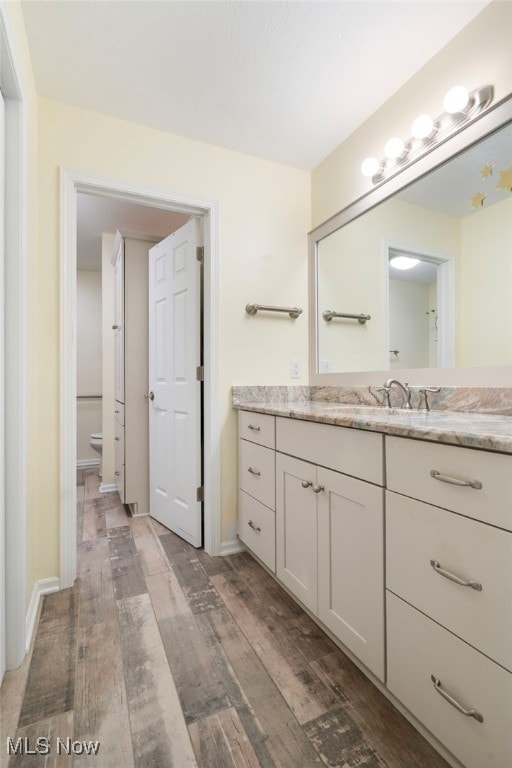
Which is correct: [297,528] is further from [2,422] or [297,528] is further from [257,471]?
[2,422]

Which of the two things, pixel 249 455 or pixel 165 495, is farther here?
pixel 165 495

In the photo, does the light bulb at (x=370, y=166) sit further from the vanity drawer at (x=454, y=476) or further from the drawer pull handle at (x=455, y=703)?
the drawer pull handle at (x=455, y=703)

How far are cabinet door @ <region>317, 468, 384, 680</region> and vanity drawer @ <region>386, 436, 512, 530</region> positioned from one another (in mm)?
113

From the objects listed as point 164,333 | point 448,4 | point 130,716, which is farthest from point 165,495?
point 448,4

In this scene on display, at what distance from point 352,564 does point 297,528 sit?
0.34 metres

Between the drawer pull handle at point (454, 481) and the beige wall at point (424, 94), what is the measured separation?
1.33m

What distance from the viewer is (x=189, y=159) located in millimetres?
2010

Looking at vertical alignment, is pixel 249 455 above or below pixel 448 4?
below

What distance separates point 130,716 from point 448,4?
2.56 meters

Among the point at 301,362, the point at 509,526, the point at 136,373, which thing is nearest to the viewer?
the point at 509,526

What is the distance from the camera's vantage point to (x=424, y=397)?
155 centimetres

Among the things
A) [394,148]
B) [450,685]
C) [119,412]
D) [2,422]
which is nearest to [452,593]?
[450,685]

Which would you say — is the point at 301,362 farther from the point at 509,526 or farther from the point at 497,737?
the point at 497,737

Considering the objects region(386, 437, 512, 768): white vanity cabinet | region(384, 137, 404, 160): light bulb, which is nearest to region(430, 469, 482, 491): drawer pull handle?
region(386, 437, 512, 768): white vanity cabinet
